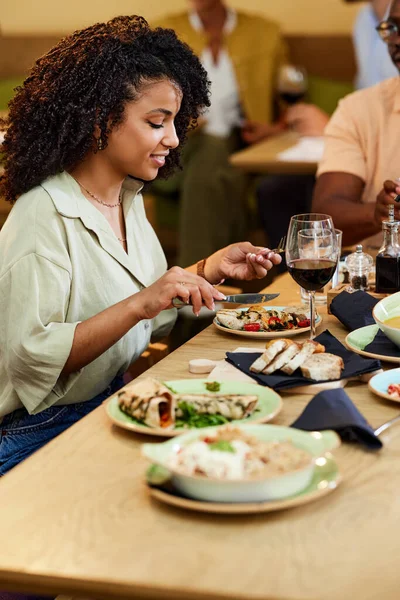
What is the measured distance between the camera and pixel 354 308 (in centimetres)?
182

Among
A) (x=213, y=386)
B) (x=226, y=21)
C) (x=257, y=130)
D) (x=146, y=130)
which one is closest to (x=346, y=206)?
(x=146, y=130)

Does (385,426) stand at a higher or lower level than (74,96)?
lower

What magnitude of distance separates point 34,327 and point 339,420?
0.67 metres

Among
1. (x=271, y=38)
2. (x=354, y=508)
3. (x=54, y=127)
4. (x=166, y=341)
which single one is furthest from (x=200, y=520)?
(x=271, y=38)

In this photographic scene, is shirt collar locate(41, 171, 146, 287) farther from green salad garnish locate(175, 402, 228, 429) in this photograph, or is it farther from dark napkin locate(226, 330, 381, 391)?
green salad garnish locate(175, 402, 228, 429)

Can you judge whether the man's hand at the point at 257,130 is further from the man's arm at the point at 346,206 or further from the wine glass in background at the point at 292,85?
the man's arm at the point at 346,206

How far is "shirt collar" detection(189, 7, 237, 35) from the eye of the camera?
520 cm

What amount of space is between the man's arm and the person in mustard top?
212 centimetres

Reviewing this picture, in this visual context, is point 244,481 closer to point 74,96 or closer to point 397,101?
point 74,96

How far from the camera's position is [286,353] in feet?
4.92

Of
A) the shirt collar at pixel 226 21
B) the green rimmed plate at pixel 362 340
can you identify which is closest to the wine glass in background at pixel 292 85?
the shirt collar at pixel 226 21

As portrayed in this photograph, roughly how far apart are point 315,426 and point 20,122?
3.40ft

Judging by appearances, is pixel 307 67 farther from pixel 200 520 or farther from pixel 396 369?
pixel 200 520

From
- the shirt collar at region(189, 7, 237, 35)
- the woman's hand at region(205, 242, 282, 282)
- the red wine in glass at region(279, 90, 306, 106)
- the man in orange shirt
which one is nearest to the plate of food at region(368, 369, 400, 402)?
the woman's hand at region(205, 242, 282, 282)
